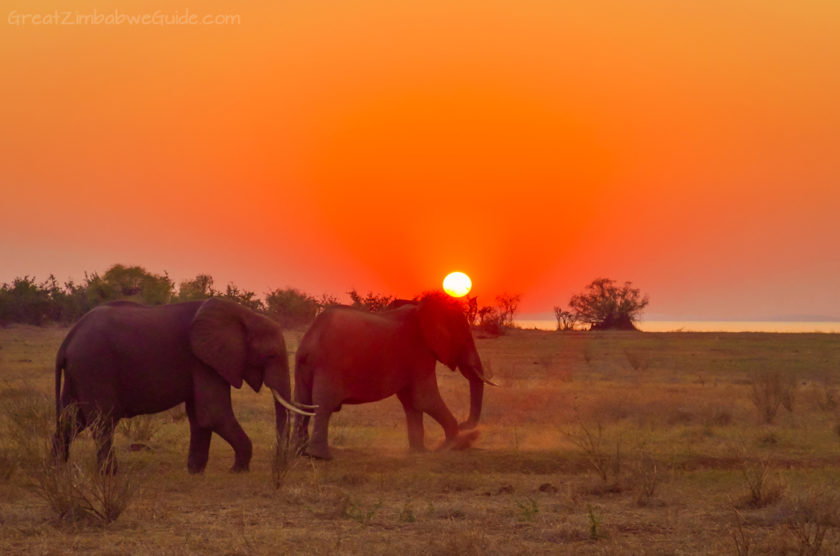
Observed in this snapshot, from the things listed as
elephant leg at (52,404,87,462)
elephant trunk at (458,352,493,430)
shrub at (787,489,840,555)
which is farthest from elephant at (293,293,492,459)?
shrub at (787,489,840,555)

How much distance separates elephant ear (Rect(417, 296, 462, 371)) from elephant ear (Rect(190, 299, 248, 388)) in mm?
2980

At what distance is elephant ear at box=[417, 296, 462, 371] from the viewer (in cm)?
1416

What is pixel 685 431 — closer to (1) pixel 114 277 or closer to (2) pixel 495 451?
(2) pixel 495 451

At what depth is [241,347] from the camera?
12.0m

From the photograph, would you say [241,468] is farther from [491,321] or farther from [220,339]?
[491,321]

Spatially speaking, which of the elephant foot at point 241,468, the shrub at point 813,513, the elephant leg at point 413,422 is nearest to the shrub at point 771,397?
the elephant leg at point 413,422

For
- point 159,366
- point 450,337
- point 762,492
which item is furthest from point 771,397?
point 159,366

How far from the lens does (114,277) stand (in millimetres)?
76062

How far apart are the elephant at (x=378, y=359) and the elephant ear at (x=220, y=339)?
5.12 ft

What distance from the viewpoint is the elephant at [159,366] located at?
37.5 feet

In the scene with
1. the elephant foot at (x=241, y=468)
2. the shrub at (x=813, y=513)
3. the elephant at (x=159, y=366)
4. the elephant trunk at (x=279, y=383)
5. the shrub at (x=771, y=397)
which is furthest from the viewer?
the shrub at (x=771, y=397)

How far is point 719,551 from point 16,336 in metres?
47.9

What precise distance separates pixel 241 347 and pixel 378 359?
233cm

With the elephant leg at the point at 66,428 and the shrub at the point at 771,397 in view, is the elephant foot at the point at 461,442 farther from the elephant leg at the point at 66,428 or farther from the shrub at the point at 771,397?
the shrub at the point at 771,397
